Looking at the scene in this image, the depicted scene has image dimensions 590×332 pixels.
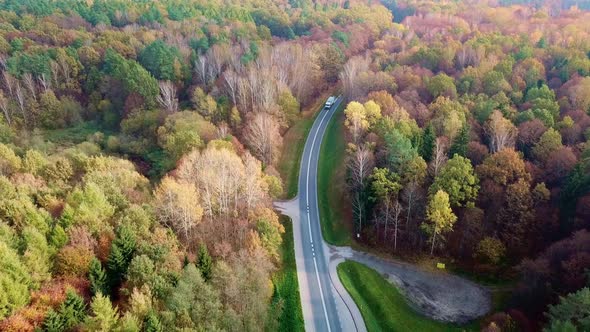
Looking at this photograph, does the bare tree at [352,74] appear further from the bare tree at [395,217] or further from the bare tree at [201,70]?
the bare tree at [395,217]

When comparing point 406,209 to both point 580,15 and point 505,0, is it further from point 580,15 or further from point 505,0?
point 505,0

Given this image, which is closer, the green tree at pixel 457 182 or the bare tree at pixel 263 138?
the green tree at pixel 457 182

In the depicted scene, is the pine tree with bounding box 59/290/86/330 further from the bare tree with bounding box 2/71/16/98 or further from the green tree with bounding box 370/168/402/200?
the bare tree with bounding box 2/71/16/98

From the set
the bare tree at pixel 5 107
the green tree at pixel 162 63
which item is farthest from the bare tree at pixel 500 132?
the bare tree at pixel 5 107

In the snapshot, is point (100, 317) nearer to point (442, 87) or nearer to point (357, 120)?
point (357, 120)

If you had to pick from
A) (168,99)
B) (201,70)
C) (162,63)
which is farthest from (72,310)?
(162,63)

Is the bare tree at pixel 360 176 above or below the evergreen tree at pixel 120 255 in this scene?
above

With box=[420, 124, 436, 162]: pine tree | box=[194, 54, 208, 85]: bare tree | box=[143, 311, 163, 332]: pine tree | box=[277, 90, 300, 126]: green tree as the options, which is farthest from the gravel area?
box=[194, 54, 208, 85]: bare tree

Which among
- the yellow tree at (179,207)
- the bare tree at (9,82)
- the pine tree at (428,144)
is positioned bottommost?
the yellow tree at (179,207)
